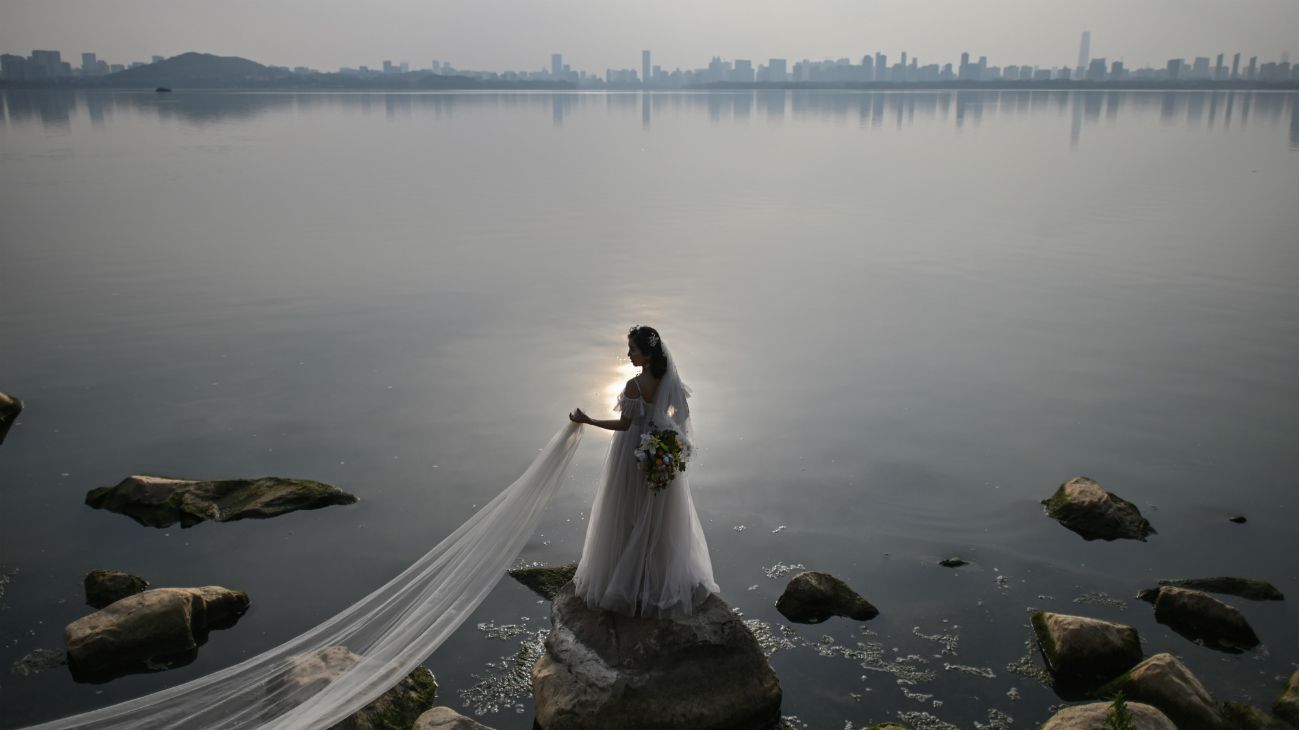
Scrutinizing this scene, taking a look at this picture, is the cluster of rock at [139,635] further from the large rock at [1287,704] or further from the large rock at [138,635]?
the large rock at [1287,704]

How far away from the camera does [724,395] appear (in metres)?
15.5

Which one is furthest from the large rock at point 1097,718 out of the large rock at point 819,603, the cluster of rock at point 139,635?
the cluster of rock at point 139,635

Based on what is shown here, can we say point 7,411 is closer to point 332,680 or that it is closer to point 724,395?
point 332,680

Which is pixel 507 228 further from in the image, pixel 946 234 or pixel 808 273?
pixel 946 234

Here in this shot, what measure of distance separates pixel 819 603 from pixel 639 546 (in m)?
2.50

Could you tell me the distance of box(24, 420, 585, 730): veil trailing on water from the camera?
728cm

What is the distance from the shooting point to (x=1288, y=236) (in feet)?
91.0

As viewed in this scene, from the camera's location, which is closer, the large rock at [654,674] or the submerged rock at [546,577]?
the large rock at [654,674]

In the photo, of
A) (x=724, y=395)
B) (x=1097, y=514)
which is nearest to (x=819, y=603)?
(x=1097, y=514)

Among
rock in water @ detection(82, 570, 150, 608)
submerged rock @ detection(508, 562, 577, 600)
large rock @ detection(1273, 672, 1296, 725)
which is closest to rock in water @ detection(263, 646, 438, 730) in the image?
submerged rock @ detection(508, 562, 577, 600)

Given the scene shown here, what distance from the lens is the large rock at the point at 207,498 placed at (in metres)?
11.4

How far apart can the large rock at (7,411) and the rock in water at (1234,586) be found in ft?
48.8

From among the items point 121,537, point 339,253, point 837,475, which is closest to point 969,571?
point 837,475

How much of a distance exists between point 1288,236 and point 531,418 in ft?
78.4
